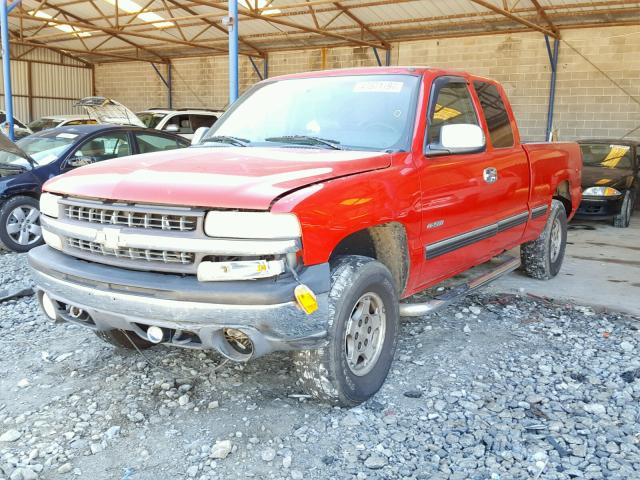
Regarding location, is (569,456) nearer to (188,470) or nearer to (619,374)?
(619,374)

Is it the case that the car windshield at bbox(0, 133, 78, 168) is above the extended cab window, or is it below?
below

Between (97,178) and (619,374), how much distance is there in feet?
11.1

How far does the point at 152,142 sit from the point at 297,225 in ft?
21.6

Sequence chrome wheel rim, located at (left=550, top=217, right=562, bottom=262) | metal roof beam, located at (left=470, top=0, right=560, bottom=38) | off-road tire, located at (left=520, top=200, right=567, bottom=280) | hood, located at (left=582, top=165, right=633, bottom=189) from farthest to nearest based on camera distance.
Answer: metal roof beam, located at (left=470, top=0, right=560, bottom=38)
hood, located at (left=582, top=165, right=633, bottom=189)
chrome wheel rim, located at (left=550, top=217, right=562, bottom=262)
off-road tire, located at (left=520, top=200, right=567, bottom=280)

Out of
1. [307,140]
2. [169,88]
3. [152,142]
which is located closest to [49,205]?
[307,140]

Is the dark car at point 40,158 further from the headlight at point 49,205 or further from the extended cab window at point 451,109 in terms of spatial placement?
the extended cab window at point 451,109

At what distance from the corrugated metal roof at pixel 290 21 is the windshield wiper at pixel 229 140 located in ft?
26.5

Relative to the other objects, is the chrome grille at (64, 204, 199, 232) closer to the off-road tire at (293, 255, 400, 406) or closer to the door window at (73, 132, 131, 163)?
the off-road tire at (293, 255, 400, 406)

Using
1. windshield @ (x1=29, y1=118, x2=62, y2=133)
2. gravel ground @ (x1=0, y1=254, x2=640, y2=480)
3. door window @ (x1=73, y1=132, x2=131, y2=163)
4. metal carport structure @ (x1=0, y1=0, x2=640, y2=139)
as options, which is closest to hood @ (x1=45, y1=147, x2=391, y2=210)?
gravel ground @ (x1=0, y1=254, x2=640, y2=480)

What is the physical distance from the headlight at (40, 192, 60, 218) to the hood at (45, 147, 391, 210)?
0.19 ft

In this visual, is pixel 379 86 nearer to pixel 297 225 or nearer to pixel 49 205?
pixel 297 225

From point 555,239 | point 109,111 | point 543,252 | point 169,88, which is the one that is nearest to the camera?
point 543,252

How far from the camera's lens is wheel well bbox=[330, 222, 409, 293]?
349 cm

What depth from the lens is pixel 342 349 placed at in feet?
10.1
